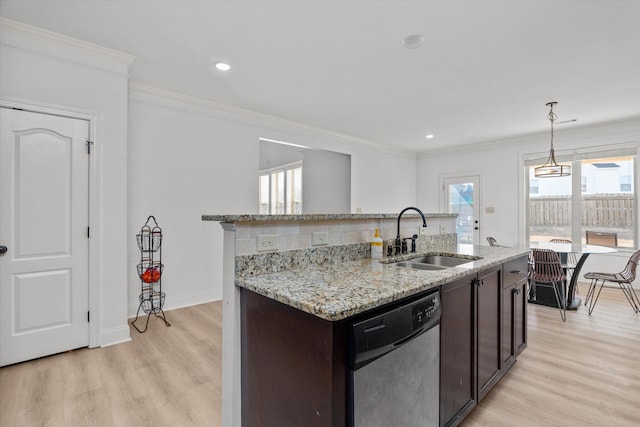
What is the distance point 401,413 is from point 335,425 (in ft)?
1.20

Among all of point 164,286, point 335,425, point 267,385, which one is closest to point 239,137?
point 164,286

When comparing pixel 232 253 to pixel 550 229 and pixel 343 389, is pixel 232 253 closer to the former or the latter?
pixel 343 389

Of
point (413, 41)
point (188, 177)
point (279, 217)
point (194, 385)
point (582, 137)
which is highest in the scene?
point (413, 41)

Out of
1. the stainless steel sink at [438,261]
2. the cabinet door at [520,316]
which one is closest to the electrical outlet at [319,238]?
the stainless steel sink at [438,261]

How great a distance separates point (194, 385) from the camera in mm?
2102

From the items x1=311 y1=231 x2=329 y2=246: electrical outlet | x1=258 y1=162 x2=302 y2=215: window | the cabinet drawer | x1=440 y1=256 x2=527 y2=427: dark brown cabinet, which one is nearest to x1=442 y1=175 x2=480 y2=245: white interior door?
x1=258 y1=162 x2=302 y2=215: window

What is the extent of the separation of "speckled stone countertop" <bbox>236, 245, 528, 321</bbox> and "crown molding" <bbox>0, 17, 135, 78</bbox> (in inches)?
101

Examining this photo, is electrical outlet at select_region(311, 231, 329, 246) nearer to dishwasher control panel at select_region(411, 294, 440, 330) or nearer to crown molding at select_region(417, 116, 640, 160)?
dishwasher control panel at select_region(411, 294, 440, 330)

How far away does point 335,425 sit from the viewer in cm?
99

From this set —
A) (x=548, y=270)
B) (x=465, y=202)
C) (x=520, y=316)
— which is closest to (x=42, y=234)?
(x=520, y=316)

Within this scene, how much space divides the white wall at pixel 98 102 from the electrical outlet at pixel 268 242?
78.8 inches

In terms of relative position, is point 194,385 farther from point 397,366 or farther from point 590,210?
point 590,210

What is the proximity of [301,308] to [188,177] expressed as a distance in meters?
3.26

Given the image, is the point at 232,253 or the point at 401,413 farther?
the point at 232,253
